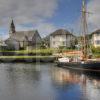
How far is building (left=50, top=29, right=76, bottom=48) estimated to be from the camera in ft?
567

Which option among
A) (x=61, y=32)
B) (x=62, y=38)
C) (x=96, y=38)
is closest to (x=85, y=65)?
(x=96, y=38)

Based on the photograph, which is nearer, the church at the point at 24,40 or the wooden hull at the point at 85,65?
the wooden hull at the point at 85,65

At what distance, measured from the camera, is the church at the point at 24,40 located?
181 meters

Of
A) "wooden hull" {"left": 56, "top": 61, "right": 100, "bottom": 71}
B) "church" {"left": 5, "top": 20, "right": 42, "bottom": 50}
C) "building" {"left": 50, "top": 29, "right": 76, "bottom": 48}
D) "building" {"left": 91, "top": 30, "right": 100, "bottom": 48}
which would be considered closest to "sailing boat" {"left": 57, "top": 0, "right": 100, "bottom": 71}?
"wooden hull" {"left": 56, "top": 61, "right": 100, "bottom": 71}

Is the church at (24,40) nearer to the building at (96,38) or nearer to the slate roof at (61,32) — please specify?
the slate roof at (61,32)

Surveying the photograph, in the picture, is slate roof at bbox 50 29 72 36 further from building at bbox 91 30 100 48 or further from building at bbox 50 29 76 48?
building at bbox 91 30 100 48

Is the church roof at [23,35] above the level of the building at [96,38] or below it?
above

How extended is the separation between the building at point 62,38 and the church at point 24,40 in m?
14.1

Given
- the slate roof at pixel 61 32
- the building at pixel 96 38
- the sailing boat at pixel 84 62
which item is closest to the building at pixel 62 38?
the slate roof at pixel 61 32

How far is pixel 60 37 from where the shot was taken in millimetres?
173250

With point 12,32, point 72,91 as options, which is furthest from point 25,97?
point 12,32

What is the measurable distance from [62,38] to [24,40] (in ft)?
79.7

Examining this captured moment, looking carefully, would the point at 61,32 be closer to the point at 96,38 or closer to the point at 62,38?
the point at 62,38

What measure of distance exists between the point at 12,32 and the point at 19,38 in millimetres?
13044
